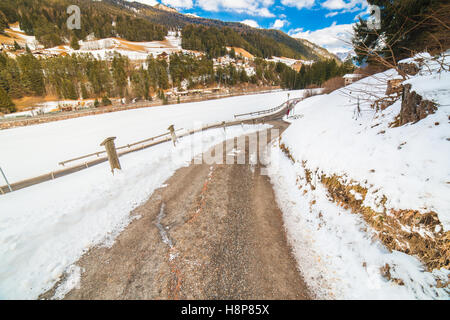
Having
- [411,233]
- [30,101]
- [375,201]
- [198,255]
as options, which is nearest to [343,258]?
[411,233]

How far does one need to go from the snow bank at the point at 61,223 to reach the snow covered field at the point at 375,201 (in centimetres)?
559

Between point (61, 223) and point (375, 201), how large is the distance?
8.62 meters

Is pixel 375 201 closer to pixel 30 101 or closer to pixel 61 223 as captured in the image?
pixel 61 223

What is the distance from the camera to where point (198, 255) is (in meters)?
4.35

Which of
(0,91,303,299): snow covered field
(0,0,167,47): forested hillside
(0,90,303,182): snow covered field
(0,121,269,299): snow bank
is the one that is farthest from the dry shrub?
(0,0,167,47): forested hillside

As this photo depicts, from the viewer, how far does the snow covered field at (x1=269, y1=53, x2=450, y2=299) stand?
10.0 ft

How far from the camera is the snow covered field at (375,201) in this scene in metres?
3.05

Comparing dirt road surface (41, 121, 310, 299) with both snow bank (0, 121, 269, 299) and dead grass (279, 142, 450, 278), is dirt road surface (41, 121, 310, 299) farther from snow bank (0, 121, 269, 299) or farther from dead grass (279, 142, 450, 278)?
dead grass (279, 142, 450, 278)

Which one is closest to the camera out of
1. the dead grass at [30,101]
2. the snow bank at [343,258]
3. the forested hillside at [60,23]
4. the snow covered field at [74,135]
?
the snow bank at [343,258]

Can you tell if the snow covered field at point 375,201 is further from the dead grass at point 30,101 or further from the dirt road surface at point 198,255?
the dead grass at point 30,101

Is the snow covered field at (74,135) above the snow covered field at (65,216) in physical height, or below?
below

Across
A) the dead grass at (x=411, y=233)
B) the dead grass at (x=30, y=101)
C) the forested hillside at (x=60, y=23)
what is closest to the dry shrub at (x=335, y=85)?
the dead grass at (x=411, y=233)

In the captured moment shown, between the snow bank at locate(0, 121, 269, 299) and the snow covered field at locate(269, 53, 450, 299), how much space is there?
18.3ft
